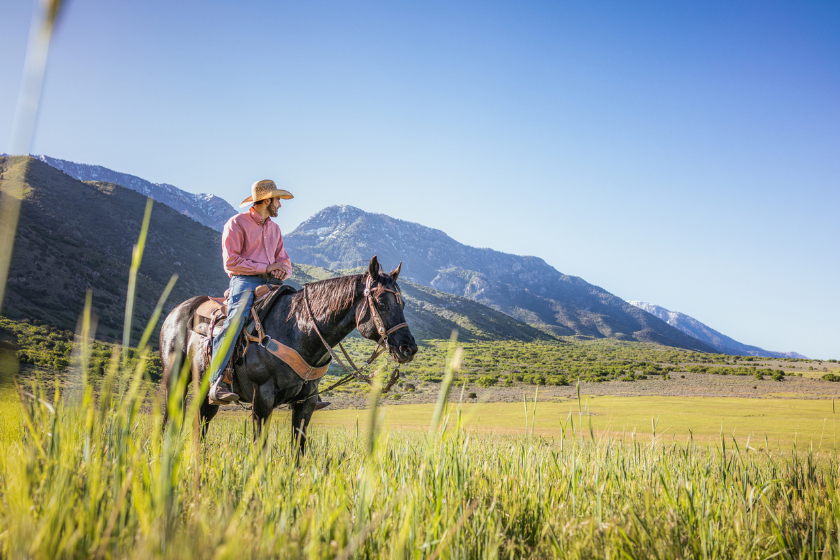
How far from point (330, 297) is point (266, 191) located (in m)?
1.74

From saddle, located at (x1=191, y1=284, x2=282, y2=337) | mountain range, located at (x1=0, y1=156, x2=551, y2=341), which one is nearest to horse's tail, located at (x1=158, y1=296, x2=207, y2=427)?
saddle, located at (x1=191, y1=284, x2=282, y2=337)

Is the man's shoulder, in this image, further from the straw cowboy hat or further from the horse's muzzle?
the horse's muzzle

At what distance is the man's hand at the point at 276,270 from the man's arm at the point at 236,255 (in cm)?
9

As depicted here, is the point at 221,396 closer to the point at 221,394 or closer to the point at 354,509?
the point at 221,394

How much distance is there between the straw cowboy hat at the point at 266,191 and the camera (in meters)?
5.50

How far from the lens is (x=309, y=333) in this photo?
493 cm

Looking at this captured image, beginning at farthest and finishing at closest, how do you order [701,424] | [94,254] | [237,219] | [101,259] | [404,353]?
[94,254]
[101,259]
[701,424]
[237,219]
[404,353]

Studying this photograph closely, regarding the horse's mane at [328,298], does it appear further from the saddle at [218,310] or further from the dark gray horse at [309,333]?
the saddle at [218,310]

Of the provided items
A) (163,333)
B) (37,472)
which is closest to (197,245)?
(163,333)

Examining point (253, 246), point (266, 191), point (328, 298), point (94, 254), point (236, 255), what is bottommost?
point (94, 254)

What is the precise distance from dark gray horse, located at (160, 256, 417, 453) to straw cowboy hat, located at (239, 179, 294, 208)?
1.29 meters

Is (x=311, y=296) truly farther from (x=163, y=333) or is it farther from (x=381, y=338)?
(x=163, y=333)

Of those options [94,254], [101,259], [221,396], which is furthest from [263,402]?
[94,254]

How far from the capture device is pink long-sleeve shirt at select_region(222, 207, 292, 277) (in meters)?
5.36
